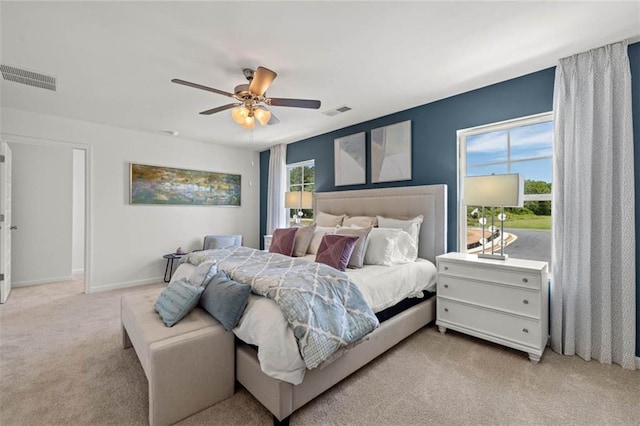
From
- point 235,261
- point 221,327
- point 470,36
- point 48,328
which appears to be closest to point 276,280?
point 221,327

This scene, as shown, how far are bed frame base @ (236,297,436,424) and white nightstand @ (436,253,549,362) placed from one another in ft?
2.34

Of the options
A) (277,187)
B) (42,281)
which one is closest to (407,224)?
(277,187)

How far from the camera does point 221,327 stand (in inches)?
71.2

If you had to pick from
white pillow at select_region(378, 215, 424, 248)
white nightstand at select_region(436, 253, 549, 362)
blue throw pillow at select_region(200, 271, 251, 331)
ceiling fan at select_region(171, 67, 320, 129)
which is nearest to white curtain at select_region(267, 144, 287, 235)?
white pillow at select_region(378, 215, 424, 248)

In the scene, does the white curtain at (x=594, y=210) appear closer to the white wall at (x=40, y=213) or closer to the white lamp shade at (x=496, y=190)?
the white lamp shade at (x=496, y=190)

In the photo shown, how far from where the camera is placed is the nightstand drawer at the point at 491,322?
89.8 inches

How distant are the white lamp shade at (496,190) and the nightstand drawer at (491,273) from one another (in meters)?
0.58

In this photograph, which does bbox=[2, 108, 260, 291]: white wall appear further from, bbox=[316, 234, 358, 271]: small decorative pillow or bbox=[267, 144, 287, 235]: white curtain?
bbox=[316, 234, 358, 271]: small decorative pillow

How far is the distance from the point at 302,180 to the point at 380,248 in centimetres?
284

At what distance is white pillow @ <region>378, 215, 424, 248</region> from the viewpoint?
3.25 m

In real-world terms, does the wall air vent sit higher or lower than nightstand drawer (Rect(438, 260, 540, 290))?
higher

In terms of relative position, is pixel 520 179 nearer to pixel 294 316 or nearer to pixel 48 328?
pixel 294 316

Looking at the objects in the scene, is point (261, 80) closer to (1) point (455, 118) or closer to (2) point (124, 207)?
(1) point (455, 118)

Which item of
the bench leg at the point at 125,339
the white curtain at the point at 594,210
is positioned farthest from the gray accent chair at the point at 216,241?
the white curtain at the point at 594,210
